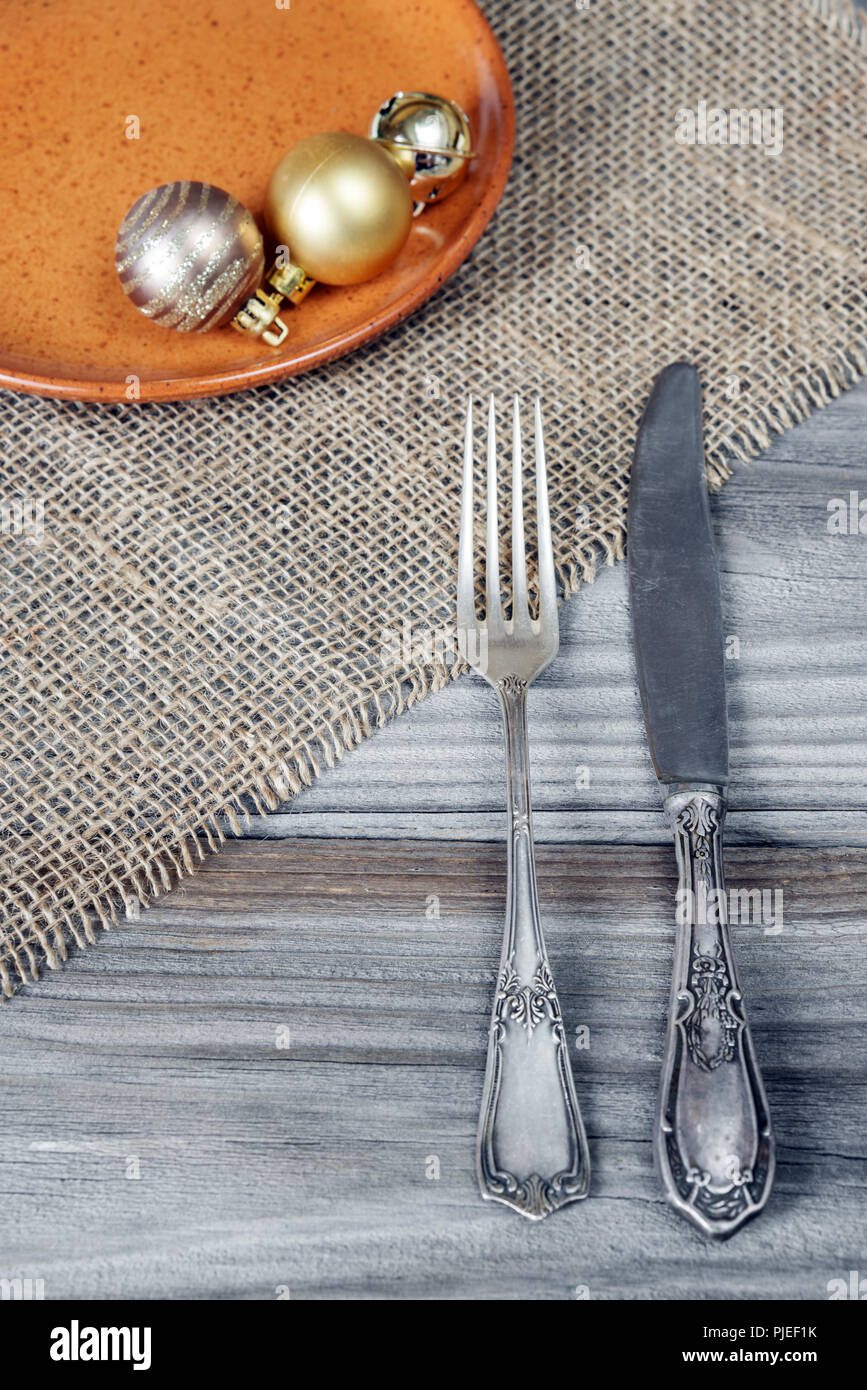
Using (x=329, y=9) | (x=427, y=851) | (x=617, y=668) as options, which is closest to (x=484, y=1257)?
(x=427, y=851)

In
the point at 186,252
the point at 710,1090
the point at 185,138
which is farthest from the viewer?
the point at 185,138

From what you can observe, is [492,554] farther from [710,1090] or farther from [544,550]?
[710,1090]

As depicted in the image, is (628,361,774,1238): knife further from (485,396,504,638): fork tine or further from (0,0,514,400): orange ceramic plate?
(0,0,514,400): orange ceramic plate

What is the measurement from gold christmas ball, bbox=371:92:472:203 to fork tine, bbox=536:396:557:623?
0.17 meters

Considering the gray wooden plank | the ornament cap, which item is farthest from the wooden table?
the ornament cap

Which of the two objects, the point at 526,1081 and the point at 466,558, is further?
the point at 466,558

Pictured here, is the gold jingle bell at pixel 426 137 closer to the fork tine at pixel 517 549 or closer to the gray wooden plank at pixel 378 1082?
the fork tine at pixel 517 549

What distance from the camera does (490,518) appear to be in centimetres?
61

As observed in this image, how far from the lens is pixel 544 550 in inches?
23.6

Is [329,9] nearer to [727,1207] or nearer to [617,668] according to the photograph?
[617,668]

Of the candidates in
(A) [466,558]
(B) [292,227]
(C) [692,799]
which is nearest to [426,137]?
(B) [292,227]

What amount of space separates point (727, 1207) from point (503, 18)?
779 mm

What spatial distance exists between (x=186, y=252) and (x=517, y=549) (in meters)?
0.23

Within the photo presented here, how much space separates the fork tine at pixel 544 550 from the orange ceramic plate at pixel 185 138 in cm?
12
